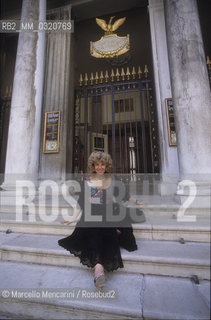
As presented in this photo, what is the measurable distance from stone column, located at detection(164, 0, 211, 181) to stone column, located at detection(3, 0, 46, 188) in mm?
3434

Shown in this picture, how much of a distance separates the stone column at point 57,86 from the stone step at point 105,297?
328 centimetres

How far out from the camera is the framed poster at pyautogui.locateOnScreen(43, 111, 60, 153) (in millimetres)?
5020

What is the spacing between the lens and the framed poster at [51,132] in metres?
5.02

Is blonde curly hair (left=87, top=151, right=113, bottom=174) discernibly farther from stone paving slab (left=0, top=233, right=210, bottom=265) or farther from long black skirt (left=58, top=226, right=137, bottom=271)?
stone paving slab (left=0, top=233, right=210, bottom=265)

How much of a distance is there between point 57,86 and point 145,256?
5.33 metres

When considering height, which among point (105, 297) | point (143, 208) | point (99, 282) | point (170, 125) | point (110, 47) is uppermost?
point (110, 47)

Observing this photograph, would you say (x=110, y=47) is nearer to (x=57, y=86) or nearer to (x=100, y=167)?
(x=57, y=86)

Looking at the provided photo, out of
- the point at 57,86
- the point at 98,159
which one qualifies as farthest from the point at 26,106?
the point at 98,159

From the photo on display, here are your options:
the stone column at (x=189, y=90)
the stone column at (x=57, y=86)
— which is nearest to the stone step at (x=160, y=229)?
the stone column at (x=189, y=90)


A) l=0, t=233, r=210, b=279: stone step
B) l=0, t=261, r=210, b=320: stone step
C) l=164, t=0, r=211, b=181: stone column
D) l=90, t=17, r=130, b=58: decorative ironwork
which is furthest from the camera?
l=90, t=17, r=130, b=58: decorative ironwork

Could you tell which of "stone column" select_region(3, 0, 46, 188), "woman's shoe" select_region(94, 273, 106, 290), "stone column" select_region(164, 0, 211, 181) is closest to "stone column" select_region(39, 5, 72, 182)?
"stone column" select_region(3, 0, 46, 188)

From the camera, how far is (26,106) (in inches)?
171

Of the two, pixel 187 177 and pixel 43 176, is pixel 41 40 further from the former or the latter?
pixel 187 177

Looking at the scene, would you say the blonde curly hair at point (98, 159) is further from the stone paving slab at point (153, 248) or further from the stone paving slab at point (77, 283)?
the stone paving slab at point (77, 283)
